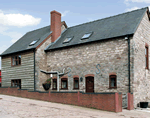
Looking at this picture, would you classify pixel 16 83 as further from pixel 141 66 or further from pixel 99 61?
pixel 141 66

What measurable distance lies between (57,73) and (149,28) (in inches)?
410

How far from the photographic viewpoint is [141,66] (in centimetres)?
1695

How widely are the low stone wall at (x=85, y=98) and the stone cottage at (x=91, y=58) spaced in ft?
7.87

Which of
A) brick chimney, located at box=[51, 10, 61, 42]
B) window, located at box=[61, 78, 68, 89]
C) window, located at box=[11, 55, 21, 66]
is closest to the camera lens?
window, located at box=[61, 78, 68, 89]

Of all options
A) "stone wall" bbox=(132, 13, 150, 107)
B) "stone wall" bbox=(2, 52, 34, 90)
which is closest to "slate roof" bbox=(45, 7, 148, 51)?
"stone wall" bbox=(132, 13, 150, 107)

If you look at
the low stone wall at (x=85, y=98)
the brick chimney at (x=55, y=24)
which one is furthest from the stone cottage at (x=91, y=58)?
the low stone wall at (x=85, y=98)

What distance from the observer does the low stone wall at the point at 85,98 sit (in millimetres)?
13180

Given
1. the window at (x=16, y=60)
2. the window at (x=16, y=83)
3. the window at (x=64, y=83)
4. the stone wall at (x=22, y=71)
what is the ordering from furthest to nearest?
the window at (x=16, y=60)
the window at (x=16, y=83)
the stone wall at (x=22, y=71)
the window at (x=64, y=83)

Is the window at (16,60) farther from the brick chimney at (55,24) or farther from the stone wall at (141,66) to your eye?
the stone wall at (141,66)

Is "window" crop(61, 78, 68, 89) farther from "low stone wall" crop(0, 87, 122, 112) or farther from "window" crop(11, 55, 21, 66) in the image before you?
"window" crop(11, 55, 21, 66)

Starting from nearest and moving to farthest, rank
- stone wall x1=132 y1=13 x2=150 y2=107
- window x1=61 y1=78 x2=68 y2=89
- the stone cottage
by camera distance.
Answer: stone wall x1=132 y1=13 x2=150 y2=107 → the stone cottage → window x1=61 y1=78 x2=68 y2=89

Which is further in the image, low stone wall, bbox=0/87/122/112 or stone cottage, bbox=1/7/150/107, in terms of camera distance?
stone cottage, bbox=1/7/150/107

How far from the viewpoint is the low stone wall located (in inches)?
519

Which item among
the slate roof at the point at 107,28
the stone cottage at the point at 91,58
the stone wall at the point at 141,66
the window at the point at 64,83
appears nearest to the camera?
the stone wall at the point at 141,66
